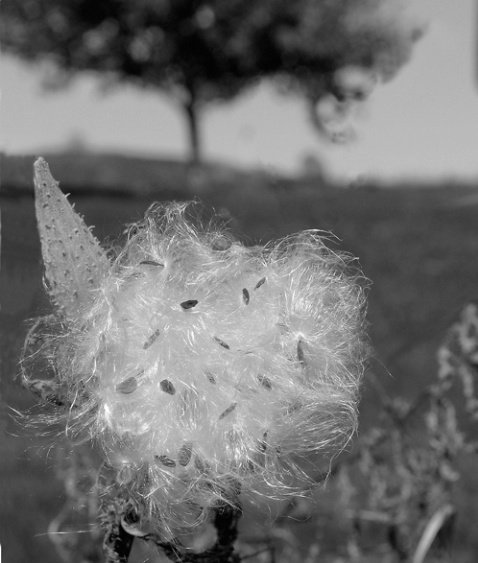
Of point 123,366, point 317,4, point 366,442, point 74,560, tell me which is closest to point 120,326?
point 123,366

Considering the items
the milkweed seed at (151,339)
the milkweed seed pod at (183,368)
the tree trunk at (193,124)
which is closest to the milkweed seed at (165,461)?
the milkweed seed pod at (183,368)

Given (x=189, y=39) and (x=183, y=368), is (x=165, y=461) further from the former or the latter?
(x=189, y=39)

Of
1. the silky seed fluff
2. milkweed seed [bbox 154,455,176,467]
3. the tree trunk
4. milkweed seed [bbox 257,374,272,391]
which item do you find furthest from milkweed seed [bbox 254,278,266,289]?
the tree trunk

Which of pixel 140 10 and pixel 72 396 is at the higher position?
pixel 140 10

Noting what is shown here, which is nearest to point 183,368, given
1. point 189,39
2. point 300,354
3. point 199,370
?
point 199,370

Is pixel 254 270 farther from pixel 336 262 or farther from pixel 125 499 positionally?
pixel 125 499
